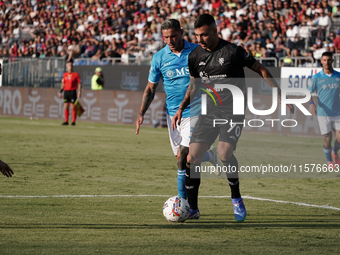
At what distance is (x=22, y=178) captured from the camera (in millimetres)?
9578

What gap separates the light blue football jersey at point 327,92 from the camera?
1180 centimetres

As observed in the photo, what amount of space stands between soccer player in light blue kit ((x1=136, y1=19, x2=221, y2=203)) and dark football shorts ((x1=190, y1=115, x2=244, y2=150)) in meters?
0.39

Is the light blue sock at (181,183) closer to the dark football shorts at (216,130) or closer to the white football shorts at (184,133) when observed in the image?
the white football shorts at (184,133)

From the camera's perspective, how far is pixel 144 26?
2878 cm

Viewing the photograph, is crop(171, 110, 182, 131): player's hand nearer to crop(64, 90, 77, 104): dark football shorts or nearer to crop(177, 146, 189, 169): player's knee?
crop(177, 146, 189, 169): player's knee

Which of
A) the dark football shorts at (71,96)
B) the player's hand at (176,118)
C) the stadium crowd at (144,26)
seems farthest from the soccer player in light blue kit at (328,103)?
the dark football shorts at (71,96)

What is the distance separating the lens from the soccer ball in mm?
6293

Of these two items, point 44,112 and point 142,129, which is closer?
point 142,129

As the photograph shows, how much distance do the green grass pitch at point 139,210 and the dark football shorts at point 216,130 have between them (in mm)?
893

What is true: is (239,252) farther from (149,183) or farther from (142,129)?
(142,129)

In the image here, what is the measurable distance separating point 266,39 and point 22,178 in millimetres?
14681

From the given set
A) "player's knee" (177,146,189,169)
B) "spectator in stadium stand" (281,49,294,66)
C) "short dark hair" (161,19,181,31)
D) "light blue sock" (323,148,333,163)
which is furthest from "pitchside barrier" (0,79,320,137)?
"short dark hair" (161,19,181,31)

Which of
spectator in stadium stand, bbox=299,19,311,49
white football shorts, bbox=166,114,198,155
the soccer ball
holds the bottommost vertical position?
the soccer ball

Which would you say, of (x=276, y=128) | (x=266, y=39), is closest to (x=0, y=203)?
(x=276, y=128)
